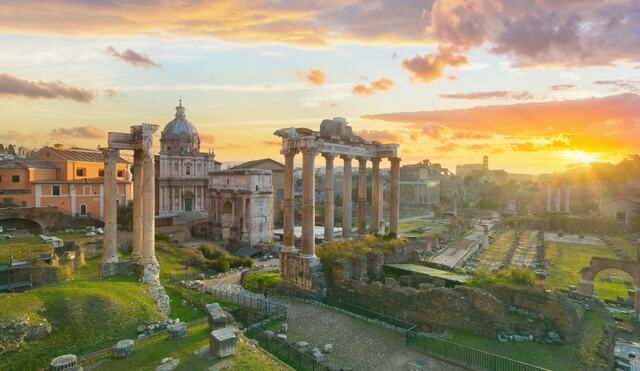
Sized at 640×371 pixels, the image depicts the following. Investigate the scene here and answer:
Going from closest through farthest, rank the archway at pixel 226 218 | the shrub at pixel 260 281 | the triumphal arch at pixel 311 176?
the triumphal arch at pixel 311 176 → the shrub at pixel 260 281 → the archway at pixel 226 218

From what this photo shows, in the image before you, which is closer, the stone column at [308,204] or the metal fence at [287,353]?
the metal fence at [287,353]

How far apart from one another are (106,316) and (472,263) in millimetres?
27711

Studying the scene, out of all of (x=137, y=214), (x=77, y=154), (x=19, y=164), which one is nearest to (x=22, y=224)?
(x=19, y=164)

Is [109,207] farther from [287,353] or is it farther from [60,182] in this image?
[60,182]

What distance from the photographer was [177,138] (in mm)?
53188

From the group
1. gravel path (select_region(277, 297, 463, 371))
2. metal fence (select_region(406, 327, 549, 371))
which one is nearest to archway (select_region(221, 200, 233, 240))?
gravel path (select_region(277, 297, 463, 371))

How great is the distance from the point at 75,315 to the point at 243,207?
1124 inches

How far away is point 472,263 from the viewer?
104ft

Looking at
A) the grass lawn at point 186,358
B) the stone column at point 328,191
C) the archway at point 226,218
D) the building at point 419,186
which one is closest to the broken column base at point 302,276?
the stone column at point 328,191

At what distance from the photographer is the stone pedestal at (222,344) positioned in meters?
10.1

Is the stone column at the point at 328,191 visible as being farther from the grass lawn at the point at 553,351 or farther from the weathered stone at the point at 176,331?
the weathered stone at the point at 176,331

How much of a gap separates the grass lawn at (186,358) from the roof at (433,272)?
1045 centimetres

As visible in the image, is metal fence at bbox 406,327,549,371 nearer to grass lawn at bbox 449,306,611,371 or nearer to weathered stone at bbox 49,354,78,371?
grass lawn at bbox 449,306,611,371

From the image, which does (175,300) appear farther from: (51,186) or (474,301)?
(51,186)
